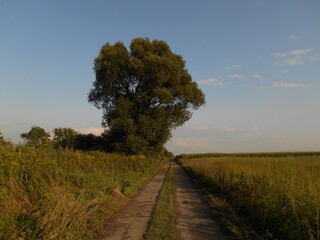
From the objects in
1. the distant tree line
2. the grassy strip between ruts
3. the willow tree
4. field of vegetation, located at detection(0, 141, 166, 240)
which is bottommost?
the grassy strip between ruts

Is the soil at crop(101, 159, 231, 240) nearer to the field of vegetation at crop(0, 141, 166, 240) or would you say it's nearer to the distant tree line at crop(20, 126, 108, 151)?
the field of vegetation at crop(0, 141, 166, 240)

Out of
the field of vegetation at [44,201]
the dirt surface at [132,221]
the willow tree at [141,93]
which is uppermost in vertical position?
the willow tree at [141,93]

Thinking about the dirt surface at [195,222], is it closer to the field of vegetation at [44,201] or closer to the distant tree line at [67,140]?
the field of vegetation at [44,201]

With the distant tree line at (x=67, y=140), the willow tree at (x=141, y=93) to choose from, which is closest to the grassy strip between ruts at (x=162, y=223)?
Answer: the distant tree line at (x=67, y=140)

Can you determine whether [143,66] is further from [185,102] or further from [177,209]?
[177,209]

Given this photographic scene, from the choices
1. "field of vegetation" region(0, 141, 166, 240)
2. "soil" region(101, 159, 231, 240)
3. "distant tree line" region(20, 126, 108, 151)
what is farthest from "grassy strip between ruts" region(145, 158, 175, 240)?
"distant tree line" region(20, 126, 108, 151)

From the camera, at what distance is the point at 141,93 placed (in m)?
27.8

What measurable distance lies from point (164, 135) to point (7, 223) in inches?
937

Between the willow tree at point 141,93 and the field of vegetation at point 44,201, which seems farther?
the willow tree at point 141,93

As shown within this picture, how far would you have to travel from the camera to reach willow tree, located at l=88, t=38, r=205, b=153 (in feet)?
86.3

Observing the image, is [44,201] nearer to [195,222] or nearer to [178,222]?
[178,222]

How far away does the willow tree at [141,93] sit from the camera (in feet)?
86.3

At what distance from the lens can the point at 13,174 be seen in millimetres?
6637

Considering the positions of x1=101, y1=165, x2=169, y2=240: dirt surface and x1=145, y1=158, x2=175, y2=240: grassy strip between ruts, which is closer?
x1=145, y1=158, x2=175, y2=240: grassy strip between ruts
